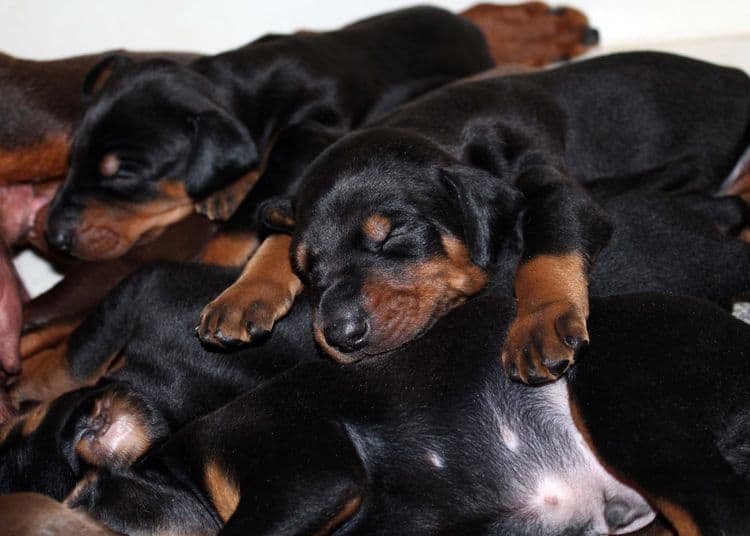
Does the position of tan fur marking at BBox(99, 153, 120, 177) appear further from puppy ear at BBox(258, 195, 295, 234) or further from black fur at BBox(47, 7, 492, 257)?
puppy ear at BBox(258, 195, 295, 234)

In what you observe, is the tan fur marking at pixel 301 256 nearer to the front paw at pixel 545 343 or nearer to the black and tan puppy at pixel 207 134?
the black and tan puppy at pixel 207 134

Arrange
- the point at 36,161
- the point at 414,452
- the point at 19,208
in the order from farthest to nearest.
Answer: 1. the point at 19,208
2. the point at 36,161
3. the point at 414,452

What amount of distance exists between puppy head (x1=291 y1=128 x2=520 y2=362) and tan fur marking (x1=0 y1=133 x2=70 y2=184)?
1352mm

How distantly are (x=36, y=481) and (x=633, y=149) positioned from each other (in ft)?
6.99

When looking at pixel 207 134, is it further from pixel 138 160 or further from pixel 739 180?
pixel 739 180

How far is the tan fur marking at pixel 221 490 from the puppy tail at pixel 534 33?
273 cm

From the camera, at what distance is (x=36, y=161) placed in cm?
389

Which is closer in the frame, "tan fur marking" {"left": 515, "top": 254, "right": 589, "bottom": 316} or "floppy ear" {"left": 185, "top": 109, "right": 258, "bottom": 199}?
"tan fur marking" {"left": 515, "top": 254, "right": 589, "bottom": 316}

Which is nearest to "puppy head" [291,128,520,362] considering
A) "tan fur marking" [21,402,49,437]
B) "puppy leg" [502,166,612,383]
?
"puppy leg" [502,166,612,383]

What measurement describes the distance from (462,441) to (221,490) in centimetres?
59

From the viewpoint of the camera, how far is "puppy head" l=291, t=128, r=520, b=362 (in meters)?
2.66

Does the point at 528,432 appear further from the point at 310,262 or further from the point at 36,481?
the point at 36,481

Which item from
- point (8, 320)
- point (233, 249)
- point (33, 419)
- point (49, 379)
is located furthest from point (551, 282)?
point (8, 320)

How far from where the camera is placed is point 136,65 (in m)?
3.71
